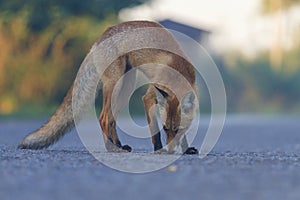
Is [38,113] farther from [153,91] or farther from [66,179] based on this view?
[66,179]

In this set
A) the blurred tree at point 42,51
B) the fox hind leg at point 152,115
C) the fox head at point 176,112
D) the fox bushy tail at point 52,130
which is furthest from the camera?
the blurred tree at point 42,51

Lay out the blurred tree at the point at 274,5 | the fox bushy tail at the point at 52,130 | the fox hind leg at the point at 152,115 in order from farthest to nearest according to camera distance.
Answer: the blurred tree at the point at 274,5 → the fox bushy tail at the point at 52,130 → the fox hind leg at the point at 152,115

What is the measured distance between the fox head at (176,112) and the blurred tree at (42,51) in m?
18.6

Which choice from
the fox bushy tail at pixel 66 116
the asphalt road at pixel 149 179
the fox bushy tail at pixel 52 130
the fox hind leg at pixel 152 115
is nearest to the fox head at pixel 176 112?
the fox hind leg at pixel 152 115

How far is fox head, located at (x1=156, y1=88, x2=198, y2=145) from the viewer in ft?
27.9

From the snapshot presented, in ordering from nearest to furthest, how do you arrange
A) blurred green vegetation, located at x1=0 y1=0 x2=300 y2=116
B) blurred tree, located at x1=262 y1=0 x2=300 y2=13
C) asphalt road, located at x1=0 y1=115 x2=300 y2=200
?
asphalt road, located at x1=0 y1=115 x2=300 y2=200, blurred green vegetation, located at x1=0 y1=0 x2=300 y2=116, blurred tree, located at x1=262 y1=0 x2=300 y2=13

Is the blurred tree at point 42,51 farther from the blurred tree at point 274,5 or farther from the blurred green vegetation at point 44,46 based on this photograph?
the blurred tree at point 274,5

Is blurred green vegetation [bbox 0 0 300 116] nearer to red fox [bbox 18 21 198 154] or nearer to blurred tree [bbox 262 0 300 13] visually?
red fox [bbox 18 21 198 154]

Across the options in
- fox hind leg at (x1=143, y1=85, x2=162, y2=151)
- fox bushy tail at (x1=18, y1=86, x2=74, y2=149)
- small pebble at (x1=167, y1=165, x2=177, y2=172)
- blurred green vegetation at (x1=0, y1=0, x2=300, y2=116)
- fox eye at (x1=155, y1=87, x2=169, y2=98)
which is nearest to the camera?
small pebble at (x1=167, y1=165, x2=177, y2=172)

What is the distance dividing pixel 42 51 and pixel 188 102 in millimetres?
20542

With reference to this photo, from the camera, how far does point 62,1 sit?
26453mm

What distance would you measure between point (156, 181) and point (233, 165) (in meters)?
1.52

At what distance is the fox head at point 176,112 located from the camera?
27.9ft

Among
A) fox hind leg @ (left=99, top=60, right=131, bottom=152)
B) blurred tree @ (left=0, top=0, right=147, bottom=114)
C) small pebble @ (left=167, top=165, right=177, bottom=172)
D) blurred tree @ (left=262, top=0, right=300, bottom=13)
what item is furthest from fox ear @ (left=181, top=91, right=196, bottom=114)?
blurred tree @ (left=262, top=0, right=300, bottom=13)
